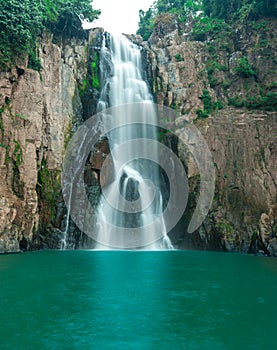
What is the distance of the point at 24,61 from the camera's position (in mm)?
24109

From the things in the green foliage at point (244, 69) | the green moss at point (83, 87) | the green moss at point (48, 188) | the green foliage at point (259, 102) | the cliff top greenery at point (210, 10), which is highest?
the cliff top greenery at point (210, 10)

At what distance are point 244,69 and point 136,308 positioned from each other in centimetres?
2595

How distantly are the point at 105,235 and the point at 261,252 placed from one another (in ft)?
36.1

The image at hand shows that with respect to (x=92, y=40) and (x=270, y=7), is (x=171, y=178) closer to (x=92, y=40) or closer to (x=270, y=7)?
(x=92, y=40)

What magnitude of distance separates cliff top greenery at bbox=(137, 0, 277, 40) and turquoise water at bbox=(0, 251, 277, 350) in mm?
26042

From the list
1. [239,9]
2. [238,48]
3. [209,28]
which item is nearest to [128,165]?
[238,48]

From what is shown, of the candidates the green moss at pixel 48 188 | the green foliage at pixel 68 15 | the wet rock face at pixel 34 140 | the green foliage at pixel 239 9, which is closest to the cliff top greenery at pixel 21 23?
the green foliage at pixel 68 15

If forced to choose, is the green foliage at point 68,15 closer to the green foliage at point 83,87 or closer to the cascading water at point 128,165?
the cascading water at point 128,165

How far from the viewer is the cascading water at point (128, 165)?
25.8 m

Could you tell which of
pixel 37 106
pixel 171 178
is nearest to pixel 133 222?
pixel 171 178

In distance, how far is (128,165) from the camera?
92.7ft

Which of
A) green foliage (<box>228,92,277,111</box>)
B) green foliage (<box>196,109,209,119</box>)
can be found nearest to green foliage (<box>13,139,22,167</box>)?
green foliage (<box>196,109,209,119</box>)

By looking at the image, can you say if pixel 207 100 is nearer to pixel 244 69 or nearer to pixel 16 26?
pixel 244 69

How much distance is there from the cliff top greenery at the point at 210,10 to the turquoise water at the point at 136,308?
26042 mm
